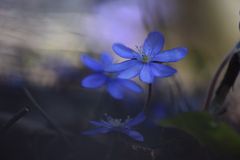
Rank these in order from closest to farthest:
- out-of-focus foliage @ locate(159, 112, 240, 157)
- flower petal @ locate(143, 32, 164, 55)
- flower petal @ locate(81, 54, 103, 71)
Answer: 1. out-of-focus foliage @ locate(159, 112, 240, 157)
2. flower petal @ locate(143, 32, 164, 55)
3. flower petal @ locate(81, 54, 103, 71)

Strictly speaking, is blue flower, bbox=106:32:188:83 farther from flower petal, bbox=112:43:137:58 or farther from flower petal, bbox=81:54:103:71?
flower petal, bbox=81:54:103:71

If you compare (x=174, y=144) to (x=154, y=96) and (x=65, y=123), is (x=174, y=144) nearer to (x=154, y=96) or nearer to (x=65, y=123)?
(x=65, y=123)

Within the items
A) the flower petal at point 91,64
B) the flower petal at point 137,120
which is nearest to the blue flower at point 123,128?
the flower petal at point 137,120

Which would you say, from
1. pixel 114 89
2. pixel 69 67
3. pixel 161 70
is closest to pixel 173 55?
pixel 161 70

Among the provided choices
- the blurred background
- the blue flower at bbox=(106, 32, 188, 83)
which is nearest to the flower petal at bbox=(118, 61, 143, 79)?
the blue flower at bbox=(106, 32, 188, 83)

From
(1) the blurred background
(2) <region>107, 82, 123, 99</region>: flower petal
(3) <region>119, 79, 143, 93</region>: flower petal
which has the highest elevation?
(3) <region>119, 79, 143, 93</region>: flower petal

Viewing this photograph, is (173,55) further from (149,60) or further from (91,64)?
(91,64)
